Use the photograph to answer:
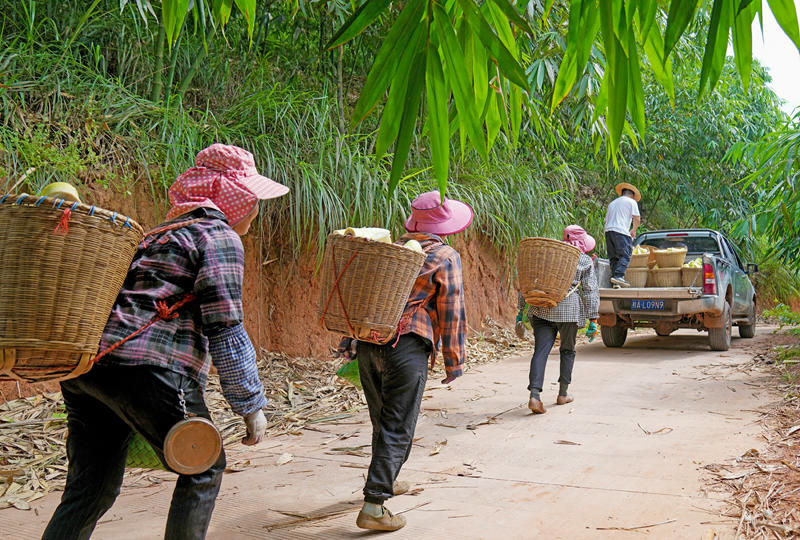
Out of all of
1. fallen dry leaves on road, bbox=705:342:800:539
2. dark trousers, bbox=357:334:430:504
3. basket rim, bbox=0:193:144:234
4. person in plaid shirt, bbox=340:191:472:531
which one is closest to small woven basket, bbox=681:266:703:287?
fallen dry leaves on road, bbox=705:342:800:539

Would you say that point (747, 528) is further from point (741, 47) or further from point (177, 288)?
point (177, 288)

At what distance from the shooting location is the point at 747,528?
317 cm

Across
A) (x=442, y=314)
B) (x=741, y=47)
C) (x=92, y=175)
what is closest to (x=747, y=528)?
(x=442, y=314)

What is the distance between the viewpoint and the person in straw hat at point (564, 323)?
594 cm

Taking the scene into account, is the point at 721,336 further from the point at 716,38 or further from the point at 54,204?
the point at 54,204

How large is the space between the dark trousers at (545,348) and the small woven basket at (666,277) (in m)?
4.62

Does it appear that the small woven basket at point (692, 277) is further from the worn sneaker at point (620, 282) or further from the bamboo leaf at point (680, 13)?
the bamboo leaf at point (680, 13)

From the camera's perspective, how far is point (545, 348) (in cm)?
605

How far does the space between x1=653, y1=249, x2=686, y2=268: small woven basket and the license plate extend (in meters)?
0.95

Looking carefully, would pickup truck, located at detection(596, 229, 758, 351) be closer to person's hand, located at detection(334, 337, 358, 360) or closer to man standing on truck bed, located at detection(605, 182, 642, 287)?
man standing on truck bed, located at detection(605, 182, 642, 287)

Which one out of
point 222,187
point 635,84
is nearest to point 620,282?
point 222,187

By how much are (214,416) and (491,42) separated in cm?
447

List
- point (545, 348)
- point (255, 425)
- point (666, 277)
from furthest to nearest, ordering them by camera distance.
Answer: point (666, 277)
point (545, 348)
point (255, 425)

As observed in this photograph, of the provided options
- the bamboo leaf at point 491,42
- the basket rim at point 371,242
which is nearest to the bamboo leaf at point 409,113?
the bamboo leaf at point 491,42
